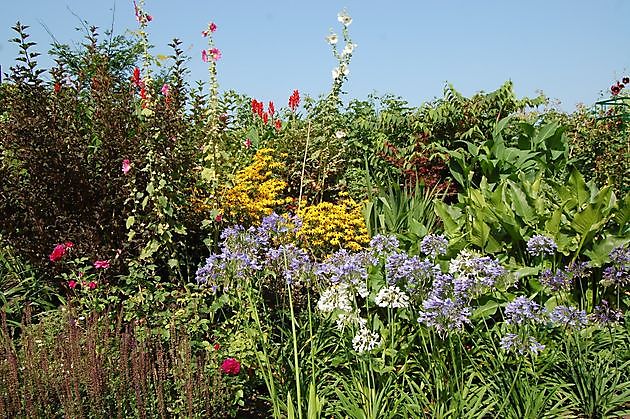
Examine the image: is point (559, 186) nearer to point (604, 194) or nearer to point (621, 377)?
point (604, 194)

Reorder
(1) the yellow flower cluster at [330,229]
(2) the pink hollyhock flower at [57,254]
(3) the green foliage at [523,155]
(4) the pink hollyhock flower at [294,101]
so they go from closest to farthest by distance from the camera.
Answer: (2) the pink hollyhock flower at [57,254]
(3) the green foliage at [523,155]
(1) the yellow flower cluster at [330,229]
(4) the pink hollyhock flower at [294,101]

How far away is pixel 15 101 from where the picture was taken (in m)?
4.54

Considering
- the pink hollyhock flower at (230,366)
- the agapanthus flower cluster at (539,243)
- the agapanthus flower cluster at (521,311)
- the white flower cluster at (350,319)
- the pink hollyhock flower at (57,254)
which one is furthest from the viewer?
the pink hollyhock flower at (57,254)

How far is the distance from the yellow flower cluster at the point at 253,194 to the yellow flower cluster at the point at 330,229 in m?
0.29

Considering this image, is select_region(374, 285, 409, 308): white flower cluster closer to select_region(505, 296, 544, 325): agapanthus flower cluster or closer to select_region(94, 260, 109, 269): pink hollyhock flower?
select_region(505, 296, 544, 325): agapanthus flower cluster

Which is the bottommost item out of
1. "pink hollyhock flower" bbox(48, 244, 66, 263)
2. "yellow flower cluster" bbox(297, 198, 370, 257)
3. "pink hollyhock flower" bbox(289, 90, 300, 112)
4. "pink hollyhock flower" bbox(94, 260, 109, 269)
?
"pink hollyhock flower" bbox(94, 260, 109, 269)

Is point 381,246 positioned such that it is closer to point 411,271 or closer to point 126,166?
point 411,271

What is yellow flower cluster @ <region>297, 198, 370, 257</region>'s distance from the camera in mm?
5105

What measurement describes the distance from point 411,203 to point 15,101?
9.32 feet

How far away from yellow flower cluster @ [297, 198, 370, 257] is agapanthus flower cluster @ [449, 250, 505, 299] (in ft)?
7.56

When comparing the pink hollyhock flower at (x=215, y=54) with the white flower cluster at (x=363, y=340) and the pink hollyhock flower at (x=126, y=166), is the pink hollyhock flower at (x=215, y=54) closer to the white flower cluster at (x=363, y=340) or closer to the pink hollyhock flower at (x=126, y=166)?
the pink hollyhock flower at (x=126, y=166)

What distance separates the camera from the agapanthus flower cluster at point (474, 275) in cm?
266

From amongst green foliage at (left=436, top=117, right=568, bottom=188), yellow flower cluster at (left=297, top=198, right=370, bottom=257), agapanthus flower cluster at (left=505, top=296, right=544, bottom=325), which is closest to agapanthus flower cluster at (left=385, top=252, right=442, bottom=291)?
agapanthus flower cluster at (left=505, top=296, right=544, bottom=325)

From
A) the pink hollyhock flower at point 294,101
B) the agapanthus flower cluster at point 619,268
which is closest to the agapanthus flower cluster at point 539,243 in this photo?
the agapanthus flower cluster at point 619,268
